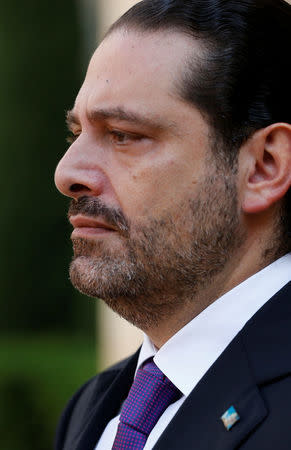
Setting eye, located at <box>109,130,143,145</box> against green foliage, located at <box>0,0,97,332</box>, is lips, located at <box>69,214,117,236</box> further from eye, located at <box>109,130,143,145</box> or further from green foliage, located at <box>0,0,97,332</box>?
green foliage, located at <box>0,0,97,332</box>

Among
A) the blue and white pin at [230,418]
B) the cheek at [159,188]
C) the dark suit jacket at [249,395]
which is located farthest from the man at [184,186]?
the blue and white pin at [230,418]

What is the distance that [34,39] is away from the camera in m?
8.05

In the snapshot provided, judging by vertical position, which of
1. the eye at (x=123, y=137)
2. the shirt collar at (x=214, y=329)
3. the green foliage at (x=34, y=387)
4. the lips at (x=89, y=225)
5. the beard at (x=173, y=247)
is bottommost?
the green foliage at (x=34, y=387)

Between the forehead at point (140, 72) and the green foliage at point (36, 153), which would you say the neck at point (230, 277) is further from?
the green foliage at point (36, 153)

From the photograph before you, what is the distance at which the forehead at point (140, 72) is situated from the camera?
2.45 m

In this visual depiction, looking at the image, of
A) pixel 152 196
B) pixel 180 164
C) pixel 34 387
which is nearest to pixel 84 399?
pixel 152 196

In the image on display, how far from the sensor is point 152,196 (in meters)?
2.43

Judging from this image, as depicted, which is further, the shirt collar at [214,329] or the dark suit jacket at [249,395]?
the shirt collar at [214,329]

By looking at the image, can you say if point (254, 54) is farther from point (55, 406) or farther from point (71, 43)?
point (71, 43)

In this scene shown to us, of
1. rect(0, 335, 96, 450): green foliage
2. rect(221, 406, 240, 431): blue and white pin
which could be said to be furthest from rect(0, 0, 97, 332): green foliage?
rect(221, 406, 240, 431): blue and white pin

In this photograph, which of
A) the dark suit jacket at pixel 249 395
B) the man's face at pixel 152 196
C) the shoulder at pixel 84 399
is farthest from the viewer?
the shoulder at pixel 84 399

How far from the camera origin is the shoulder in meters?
2.88

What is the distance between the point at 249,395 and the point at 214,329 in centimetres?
32

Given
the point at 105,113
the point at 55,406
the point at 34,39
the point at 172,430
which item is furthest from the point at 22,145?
the point at 172,430
